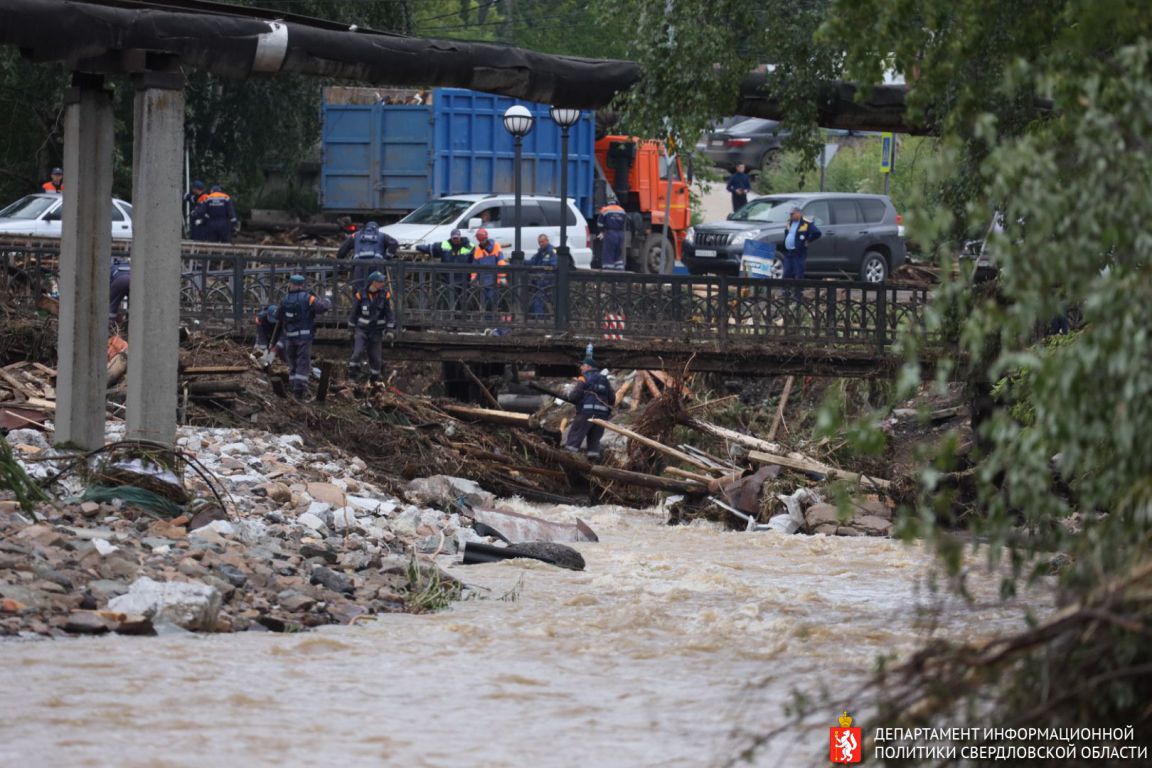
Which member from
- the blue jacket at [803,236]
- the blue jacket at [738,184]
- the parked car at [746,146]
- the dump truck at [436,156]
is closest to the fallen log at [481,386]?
the blue jacket at [803,236]

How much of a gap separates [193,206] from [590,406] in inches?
458

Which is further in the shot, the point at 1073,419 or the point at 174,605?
the point at 174,605

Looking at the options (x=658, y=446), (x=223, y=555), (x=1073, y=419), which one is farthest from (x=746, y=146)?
(x=1073, y=419)

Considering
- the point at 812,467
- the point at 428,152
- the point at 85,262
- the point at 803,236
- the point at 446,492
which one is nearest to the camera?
the point at 85,262

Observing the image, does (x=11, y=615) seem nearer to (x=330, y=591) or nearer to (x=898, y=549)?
(x=330, y=591)

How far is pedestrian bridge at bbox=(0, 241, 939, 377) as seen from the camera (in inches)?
740

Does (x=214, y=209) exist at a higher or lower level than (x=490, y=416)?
higher

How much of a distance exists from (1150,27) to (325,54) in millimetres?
8651

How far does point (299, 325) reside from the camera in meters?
18.6

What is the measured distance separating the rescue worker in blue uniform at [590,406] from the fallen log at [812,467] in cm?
193

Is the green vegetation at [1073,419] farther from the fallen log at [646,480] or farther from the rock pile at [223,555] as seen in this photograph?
the fallen log at [646,480]

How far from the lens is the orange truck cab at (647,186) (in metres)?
32.3

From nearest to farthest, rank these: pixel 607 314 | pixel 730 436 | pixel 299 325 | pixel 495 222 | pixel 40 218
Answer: pixel 299 325
pixel 607 314
pixel 730 436
pixel 40 218
pixel 495 222

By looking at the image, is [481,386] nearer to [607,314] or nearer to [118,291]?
[607,314]
